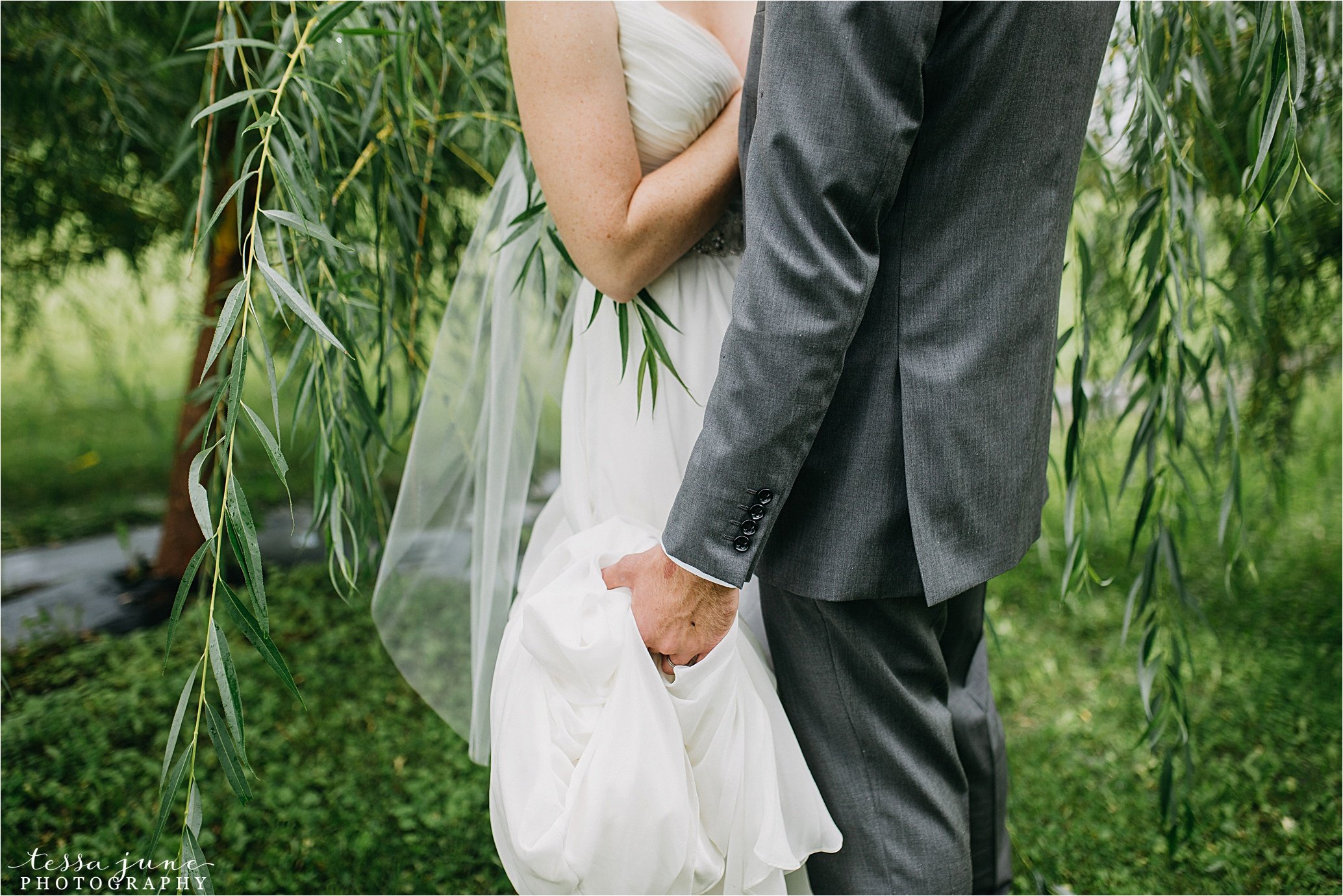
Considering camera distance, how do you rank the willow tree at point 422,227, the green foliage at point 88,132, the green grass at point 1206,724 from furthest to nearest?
the green foliage at point 88,132, the green grass at point 1206,724, the willow tree at point 422,227

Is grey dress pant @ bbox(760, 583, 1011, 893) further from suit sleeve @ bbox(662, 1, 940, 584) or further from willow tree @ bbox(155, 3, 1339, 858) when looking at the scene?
willow tree @ bbox(155, 3, 1339, 858)

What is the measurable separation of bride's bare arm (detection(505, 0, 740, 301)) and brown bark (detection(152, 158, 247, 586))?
151 centimetres

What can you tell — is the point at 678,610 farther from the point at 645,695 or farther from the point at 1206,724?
the point at 1206,724

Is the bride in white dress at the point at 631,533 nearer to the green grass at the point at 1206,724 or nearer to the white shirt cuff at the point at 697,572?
the white shirt cuff at the point at 697,572

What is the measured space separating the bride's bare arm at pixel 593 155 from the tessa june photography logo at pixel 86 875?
1610 mm

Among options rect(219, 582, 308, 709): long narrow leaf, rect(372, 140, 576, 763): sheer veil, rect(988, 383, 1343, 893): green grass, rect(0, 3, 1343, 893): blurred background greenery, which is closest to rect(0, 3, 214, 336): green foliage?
rect(0, 3, 1343, 893): blurred background greenery

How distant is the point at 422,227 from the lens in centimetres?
186

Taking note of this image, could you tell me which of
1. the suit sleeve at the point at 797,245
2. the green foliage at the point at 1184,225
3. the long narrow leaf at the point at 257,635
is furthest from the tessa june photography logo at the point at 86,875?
the green foliage at the point at 1184,225

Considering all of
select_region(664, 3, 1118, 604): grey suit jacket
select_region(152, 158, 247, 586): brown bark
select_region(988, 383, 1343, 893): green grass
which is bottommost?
select_region(988, 383, 1343, 893): green grass

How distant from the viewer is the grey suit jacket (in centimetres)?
87

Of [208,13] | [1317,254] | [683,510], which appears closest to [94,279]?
[208,13]

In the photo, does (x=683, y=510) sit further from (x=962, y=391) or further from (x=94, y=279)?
(x=94, y=279)

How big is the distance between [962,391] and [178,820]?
2116 mm

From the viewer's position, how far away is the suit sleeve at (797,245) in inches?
33.4
